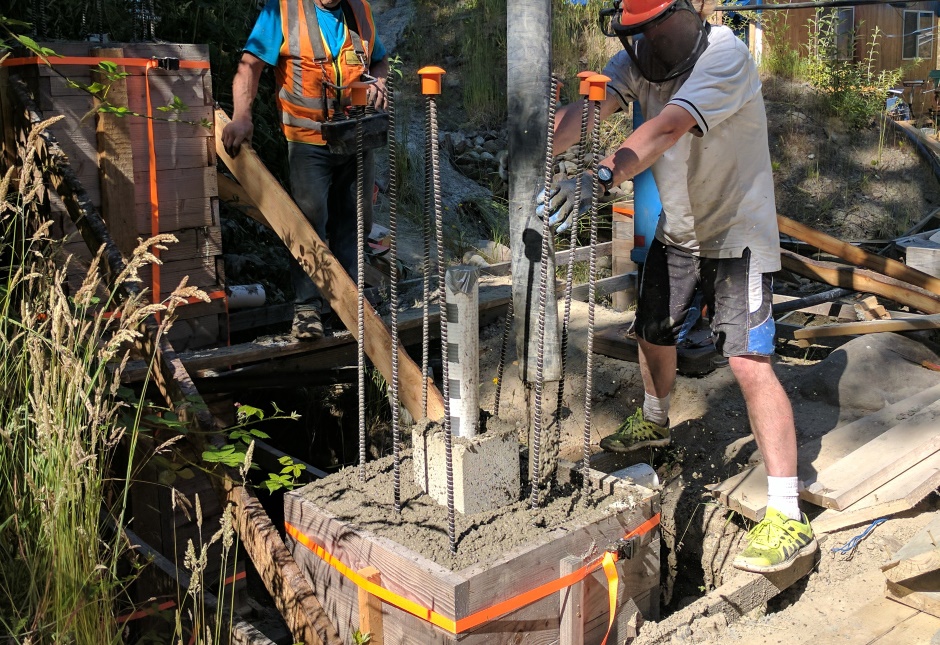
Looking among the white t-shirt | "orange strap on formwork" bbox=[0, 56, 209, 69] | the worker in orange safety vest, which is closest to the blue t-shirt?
the worker in orange safety vest

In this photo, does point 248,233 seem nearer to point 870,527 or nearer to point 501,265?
point 501,265

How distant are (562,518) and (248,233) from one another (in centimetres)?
382

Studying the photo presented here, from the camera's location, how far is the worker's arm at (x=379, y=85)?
4.44 m

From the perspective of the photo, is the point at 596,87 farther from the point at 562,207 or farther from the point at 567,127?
the point at 567,127

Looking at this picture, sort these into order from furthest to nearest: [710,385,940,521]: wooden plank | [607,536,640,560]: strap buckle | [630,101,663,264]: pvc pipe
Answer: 1. [630,101,663,264]: pvc pipe
2. [710,385,940,521]: wooden plank
3. [607,536,640,560]: strap buckle

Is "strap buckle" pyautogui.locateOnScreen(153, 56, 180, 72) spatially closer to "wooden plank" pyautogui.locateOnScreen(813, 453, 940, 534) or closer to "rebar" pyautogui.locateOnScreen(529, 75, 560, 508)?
"rebar" pyautogui.locateOnScreen(529, 75, 560, 508)

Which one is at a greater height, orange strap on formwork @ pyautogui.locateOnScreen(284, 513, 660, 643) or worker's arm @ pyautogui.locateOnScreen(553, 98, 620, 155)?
worker's arm @ pyautogui.locateOnScreen(553, 98, 620, 155)

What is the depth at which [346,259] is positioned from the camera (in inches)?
192

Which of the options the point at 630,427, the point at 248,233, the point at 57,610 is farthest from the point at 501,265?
the point at 57,610

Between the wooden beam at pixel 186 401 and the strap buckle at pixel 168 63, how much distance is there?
1.86 ft

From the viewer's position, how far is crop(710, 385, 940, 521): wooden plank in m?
3.78

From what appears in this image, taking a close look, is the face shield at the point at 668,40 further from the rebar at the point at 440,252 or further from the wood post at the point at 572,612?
the wood post at the point at 572,612

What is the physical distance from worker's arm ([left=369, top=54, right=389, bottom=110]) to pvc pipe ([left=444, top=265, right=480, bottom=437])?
1706 millimetres

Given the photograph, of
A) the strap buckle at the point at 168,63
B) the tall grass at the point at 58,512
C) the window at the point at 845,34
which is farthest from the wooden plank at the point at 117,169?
the window at the point at 845,34
